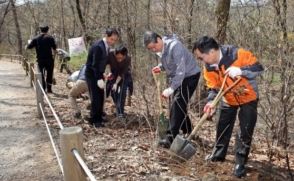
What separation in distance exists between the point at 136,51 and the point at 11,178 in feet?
18.3

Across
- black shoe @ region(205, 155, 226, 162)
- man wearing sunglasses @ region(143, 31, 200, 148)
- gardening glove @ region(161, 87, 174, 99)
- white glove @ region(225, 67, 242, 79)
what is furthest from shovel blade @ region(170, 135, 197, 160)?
white glove @ region(225, 67, 242, 79)

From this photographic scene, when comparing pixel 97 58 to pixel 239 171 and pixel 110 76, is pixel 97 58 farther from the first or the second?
pixel 239 171

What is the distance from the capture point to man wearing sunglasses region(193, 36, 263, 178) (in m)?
3.42

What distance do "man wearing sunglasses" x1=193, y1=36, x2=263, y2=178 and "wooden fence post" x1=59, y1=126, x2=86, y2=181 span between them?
183cm

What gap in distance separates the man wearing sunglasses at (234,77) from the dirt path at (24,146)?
6.87 feet

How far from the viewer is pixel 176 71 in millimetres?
4184

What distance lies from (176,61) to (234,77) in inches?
40.1

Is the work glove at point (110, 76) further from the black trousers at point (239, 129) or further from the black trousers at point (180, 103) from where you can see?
the black trousers at point (239, 129)

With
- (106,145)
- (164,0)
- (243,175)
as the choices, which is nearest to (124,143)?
(106,145)

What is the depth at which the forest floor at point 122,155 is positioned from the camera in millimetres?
3775

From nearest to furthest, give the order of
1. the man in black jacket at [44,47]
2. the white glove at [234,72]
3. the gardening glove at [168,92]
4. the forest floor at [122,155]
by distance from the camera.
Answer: the white glove at [234,72] → the forest floor at [122,155] → the gardening glove at [168,92] → the man in black jacket at [44,47]

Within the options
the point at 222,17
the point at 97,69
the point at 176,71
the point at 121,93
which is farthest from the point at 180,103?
the point at 222,17

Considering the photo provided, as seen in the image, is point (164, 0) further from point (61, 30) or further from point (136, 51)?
point (61, 30)

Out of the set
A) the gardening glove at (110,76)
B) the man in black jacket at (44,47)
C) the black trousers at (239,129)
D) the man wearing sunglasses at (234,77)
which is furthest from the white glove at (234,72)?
the man in black jacket at (44,47)
